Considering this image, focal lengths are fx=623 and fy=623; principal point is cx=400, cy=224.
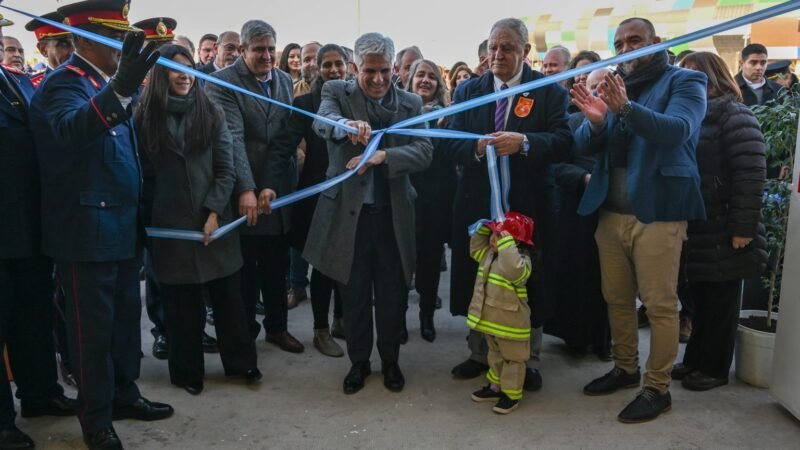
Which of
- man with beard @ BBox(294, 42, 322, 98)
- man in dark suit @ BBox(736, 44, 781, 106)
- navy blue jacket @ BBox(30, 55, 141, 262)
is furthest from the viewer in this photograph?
man in dark suit @ BBox(736, 44, 781, 106)

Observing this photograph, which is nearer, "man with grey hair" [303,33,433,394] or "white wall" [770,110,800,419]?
"white wall" [770,110,800,419]

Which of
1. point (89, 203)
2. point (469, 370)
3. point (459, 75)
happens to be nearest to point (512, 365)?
point (469, 370)

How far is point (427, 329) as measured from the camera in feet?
13.9

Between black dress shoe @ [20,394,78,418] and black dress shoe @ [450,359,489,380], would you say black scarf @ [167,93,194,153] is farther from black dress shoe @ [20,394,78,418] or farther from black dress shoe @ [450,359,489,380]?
black dress shoe @ [450,359,489,380]

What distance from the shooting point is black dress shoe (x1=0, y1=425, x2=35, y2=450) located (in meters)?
2.68

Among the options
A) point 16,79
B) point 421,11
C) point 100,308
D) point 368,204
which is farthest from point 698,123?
point 421,11

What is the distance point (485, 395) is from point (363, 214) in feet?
3.74

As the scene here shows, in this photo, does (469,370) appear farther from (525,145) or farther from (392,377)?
(525,145)

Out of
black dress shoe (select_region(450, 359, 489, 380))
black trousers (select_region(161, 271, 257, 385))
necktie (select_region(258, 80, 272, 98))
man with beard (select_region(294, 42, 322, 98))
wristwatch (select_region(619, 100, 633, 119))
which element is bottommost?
black dress shoe (select_region(450, 359, 489, 380))

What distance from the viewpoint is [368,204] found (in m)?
3.31

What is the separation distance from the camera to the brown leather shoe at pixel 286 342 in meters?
3.92

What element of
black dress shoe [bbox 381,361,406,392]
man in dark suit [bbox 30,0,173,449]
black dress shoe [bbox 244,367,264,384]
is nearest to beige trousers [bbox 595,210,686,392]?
black dress shoe [bbox 381,361,406,392]

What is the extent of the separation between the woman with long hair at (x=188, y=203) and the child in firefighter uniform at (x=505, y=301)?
1310 mm

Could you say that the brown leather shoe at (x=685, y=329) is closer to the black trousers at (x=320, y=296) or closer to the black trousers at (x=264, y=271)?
the black trousers at (x=320, y=296)
